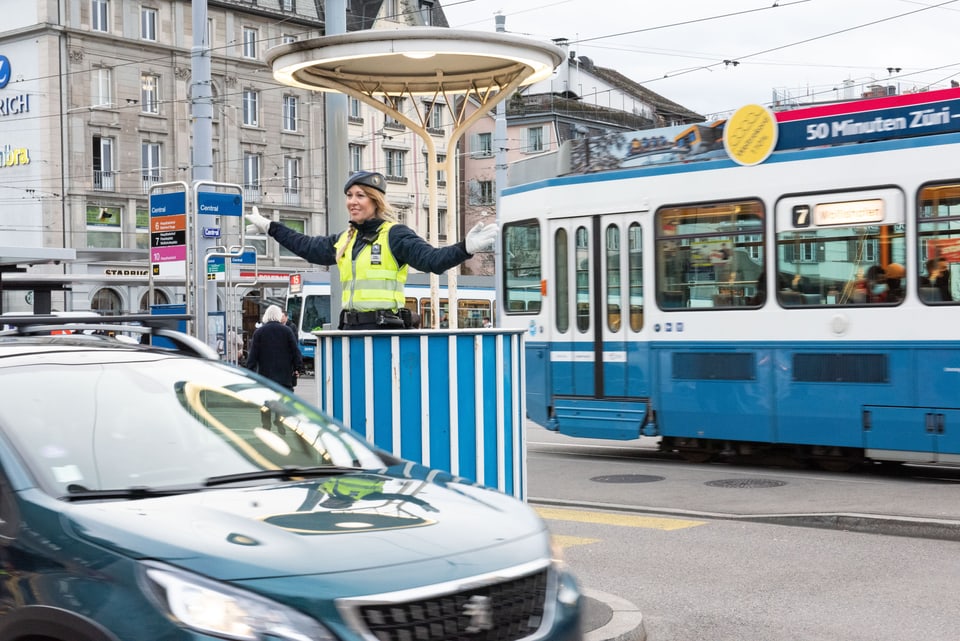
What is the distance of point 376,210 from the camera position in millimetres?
7816

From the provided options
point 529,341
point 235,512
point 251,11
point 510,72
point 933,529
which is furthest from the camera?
point 251,11

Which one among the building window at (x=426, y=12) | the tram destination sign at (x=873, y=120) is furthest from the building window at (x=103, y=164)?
the tram destination sign at (x=873, y=120)

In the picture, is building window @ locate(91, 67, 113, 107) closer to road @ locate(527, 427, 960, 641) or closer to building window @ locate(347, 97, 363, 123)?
building window @ locate(347, 97, 363, 123)

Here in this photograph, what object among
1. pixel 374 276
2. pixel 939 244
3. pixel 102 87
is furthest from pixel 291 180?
pixel 374 276

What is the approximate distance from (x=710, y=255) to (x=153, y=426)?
31.5 ft

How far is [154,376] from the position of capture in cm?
491

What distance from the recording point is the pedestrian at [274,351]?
1592 centimetres

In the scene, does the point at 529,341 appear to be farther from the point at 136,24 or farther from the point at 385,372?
the point at 136,24

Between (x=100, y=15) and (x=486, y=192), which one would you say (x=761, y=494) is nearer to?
(x=100, y=15)

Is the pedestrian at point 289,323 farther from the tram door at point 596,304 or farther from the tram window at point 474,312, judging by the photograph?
the tram window at point 474,312

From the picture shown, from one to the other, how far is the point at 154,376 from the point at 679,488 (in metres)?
7.57

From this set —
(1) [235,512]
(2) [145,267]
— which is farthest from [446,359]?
(2) [145,267]

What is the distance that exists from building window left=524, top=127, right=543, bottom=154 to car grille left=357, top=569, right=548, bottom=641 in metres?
64.1

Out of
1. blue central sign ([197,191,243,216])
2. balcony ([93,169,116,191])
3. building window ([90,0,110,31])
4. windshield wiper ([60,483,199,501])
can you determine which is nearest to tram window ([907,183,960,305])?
blue central sign ([197,191,243,216])
